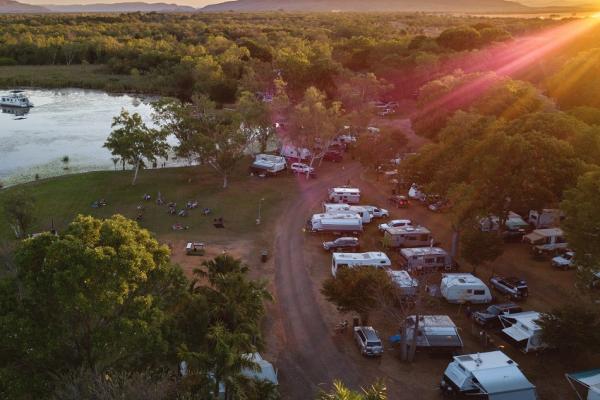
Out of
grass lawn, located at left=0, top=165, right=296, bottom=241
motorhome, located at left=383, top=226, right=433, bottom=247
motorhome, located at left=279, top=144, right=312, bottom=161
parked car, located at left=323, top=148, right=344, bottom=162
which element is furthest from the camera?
parked car, located at left=323, top=148, right=344, bottom=162

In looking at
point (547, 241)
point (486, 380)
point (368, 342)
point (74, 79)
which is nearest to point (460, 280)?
point (368, 342)

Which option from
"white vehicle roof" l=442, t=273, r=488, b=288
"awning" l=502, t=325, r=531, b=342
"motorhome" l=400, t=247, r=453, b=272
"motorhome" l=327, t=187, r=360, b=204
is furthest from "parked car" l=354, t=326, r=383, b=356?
"motorhome" l=327, t=187, r=360, b=204

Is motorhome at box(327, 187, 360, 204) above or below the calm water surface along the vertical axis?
above

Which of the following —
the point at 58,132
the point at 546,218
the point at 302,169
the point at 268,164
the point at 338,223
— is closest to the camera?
the point at 338,223

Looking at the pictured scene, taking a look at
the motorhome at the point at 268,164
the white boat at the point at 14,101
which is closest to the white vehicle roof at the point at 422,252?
the motorhome at the point at 268,164

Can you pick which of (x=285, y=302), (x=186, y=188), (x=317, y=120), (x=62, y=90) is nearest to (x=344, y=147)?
(x=317, y=120)

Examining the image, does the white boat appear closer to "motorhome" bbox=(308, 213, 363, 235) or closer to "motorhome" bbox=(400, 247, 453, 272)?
"motorhome" bbox=(308, 213, 363, 235)

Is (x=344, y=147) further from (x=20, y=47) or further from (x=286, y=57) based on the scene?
(x=20, y=47)

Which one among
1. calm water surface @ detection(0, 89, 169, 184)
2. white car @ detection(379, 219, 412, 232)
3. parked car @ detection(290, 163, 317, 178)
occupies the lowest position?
calm water surface @ detection(0, 89, 169, 184)

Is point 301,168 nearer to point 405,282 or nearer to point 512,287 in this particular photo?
point 405,282
